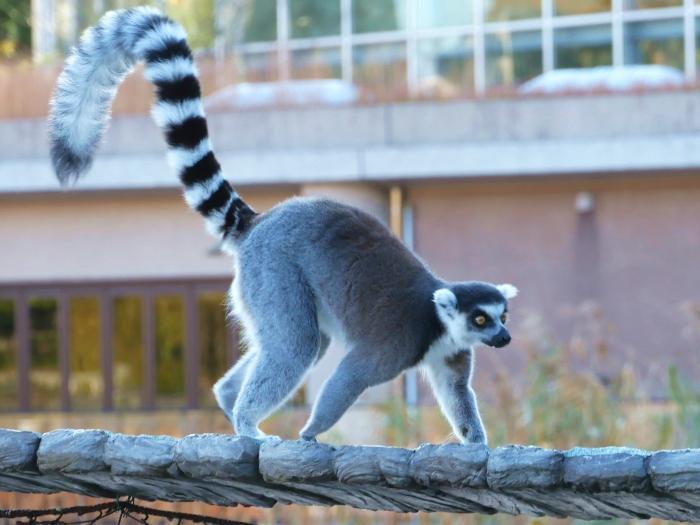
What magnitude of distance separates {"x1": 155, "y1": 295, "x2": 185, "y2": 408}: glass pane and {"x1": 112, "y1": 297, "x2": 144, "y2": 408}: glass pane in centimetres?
28

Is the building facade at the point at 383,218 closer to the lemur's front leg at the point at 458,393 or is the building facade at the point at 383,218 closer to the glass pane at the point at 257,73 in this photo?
the glass pane at the point at 257,73

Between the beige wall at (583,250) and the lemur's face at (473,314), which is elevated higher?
the lemur's face at (473,314)

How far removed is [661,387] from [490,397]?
210 inches

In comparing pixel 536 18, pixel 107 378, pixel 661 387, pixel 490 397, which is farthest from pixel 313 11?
pixel 490 397

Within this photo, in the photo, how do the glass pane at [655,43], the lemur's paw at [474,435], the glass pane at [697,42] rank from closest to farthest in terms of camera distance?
1. the lemur's paw at [474,435]
2. the glass pane at [697,42]
3. the glass pane at [655,43]

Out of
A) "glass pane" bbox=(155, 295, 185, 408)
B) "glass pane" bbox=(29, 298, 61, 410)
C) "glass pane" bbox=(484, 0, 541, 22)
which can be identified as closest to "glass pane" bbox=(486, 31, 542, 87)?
"glass pane" bbox=(484, 0, 541, 22)

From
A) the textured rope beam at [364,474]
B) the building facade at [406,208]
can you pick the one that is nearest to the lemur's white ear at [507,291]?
the textured rope beam at [364,474]

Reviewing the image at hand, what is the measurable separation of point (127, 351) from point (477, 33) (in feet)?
23.9

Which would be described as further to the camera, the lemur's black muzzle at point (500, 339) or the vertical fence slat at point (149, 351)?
the vertical fence slat at point (149, 351)

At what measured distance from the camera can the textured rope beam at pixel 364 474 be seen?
11.1ft

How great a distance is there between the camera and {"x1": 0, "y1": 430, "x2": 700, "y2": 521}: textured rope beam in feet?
11.1

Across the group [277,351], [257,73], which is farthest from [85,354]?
[277,351]

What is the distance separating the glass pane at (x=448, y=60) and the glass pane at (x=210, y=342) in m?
5.08

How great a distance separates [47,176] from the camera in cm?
1773
